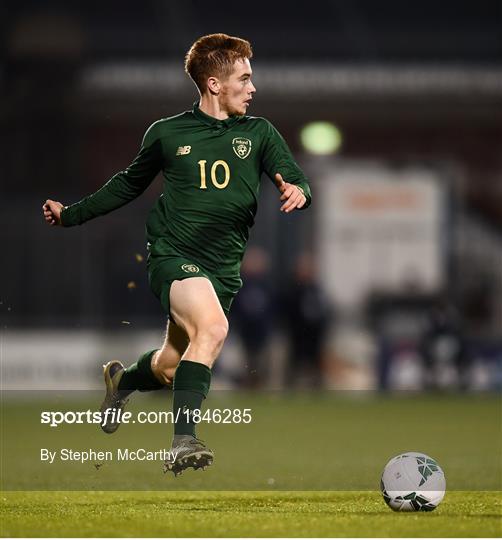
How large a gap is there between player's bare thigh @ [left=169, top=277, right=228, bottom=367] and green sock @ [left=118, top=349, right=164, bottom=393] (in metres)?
0.73

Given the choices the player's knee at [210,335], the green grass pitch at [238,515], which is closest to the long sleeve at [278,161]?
the player's knee at [210,335]

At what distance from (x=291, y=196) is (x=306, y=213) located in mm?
12882

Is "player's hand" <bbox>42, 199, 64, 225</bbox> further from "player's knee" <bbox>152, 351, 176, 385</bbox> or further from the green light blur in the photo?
the green light blur

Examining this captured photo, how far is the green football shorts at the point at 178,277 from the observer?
6.93 metres

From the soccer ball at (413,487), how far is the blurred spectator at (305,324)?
1035cm

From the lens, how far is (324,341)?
18703 mm

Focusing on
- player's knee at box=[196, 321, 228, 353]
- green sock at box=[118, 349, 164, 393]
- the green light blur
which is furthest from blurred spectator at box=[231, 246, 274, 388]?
player's knee at box=[196, 321, 228, 353]

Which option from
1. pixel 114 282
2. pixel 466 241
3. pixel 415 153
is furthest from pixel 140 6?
pixel 114 282

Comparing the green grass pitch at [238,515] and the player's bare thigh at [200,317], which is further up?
the player's bare thigh at [200,317]

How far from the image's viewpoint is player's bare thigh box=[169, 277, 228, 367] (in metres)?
6.72

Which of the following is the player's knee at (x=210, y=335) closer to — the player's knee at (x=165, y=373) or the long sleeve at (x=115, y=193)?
the player's knee at (x=165, y=373)

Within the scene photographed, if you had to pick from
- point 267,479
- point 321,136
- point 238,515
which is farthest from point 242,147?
point 321,136

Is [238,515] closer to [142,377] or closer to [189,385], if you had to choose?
[189,385]

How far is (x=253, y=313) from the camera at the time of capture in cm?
1730
